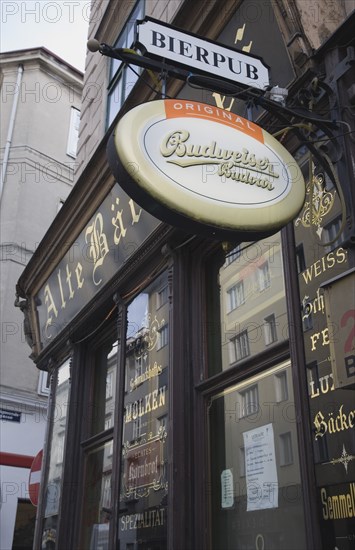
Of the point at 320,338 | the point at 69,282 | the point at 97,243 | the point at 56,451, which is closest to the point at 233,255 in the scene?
the point at 320,338

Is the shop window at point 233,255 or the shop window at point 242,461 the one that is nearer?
the shop window at point 242,461

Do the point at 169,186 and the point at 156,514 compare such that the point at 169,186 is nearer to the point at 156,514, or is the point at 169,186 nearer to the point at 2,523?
the point at 156,514

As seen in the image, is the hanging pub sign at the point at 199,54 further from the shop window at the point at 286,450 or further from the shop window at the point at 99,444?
the shop window at the point at 99,444

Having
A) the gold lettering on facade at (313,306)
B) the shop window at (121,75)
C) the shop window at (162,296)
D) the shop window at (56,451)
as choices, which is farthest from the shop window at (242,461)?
the shop window at (121,75)

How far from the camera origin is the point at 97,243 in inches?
265

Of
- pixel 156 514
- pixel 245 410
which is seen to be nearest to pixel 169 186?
pixel 245 410

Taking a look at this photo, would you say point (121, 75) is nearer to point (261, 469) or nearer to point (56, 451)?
point (56, 451)

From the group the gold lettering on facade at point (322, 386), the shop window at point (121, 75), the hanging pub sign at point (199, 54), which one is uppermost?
the shop window at point (121, 75)

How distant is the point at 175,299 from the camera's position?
523 cm

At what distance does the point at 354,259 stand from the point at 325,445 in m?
1.05

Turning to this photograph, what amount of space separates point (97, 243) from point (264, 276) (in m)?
2.72

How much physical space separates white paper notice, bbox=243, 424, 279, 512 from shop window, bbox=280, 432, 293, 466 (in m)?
0.10

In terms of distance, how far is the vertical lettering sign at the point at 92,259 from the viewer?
593 centimetres

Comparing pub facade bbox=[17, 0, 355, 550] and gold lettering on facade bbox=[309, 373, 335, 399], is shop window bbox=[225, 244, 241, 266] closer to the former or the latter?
pub facade bbox=[17, 0, 355, 550]
